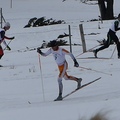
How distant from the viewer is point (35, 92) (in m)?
10.7

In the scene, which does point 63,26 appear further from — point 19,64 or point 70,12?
point 70,12

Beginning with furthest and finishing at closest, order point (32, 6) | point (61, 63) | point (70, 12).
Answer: point (32, 6)
point (70, 12)
point (61, 63)

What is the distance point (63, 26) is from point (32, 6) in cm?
2047

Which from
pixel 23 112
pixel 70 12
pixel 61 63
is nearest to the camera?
pixel 23 112

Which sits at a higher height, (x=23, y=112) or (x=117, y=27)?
(x=117, y=27)

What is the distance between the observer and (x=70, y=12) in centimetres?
3716

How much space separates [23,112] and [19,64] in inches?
298

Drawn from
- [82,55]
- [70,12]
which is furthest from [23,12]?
[82,55]

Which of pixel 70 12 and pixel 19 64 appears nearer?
pixel 19 64

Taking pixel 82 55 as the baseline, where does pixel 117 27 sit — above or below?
above

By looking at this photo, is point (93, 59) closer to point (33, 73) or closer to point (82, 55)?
point (82, 55)

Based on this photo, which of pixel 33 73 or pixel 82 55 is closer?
pixel 33 73

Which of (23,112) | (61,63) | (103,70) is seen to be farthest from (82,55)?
(23,112)

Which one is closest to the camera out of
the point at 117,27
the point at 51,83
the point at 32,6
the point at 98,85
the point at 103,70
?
the point at 98,85
